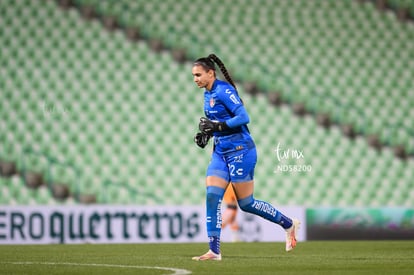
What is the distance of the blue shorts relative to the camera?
7.52 meters

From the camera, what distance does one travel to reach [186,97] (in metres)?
15.6

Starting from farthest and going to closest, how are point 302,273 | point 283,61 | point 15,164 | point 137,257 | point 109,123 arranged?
point 283,61
point 109,123
point 15,164
point 137,257
point 302,273

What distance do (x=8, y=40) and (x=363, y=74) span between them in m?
6.65

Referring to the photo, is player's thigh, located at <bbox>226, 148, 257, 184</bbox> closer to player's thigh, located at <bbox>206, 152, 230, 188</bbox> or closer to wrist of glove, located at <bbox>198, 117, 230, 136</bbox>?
player's thigh, located at <bbox>206, 152, 230, 188</bbox>

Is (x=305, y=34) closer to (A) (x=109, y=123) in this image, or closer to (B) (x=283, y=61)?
(B) (x=283, y=61)

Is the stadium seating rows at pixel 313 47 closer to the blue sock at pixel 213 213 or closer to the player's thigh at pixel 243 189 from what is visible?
the player's thigh at pixel 243 189

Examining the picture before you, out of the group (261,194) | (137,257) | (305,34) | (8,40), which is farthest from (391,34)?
(137,257)

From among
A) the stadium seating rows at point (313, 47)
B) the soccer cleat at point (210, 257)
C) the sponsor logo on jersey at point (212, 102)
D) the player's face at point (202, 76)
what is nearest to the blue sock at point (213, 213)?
the soccer cleat at point (210, 257)

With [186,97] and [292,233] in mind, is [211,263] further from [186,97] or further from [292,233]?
[186,97]

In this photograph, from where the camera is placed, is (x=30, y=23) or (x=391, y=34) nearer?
(x=30, y=23)

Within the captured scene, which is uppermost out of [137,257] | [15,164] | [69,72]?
[69,72]

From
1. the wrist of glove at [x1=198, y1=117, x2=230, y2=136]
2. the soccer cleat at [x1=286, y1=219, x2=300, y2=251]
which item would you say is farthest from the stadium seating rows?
the wrist of glove at [x1=198, y1=117, x2=230, y2=136]

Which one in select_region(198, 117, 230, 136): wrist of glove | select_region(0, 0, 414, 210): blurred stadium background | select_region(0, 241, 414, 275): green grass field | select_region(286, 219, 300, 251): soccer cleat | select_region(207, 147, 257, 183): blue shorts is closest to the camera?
select_region(0, 241, 414, 275): green grass field

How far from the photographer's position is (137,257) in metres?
8.08
